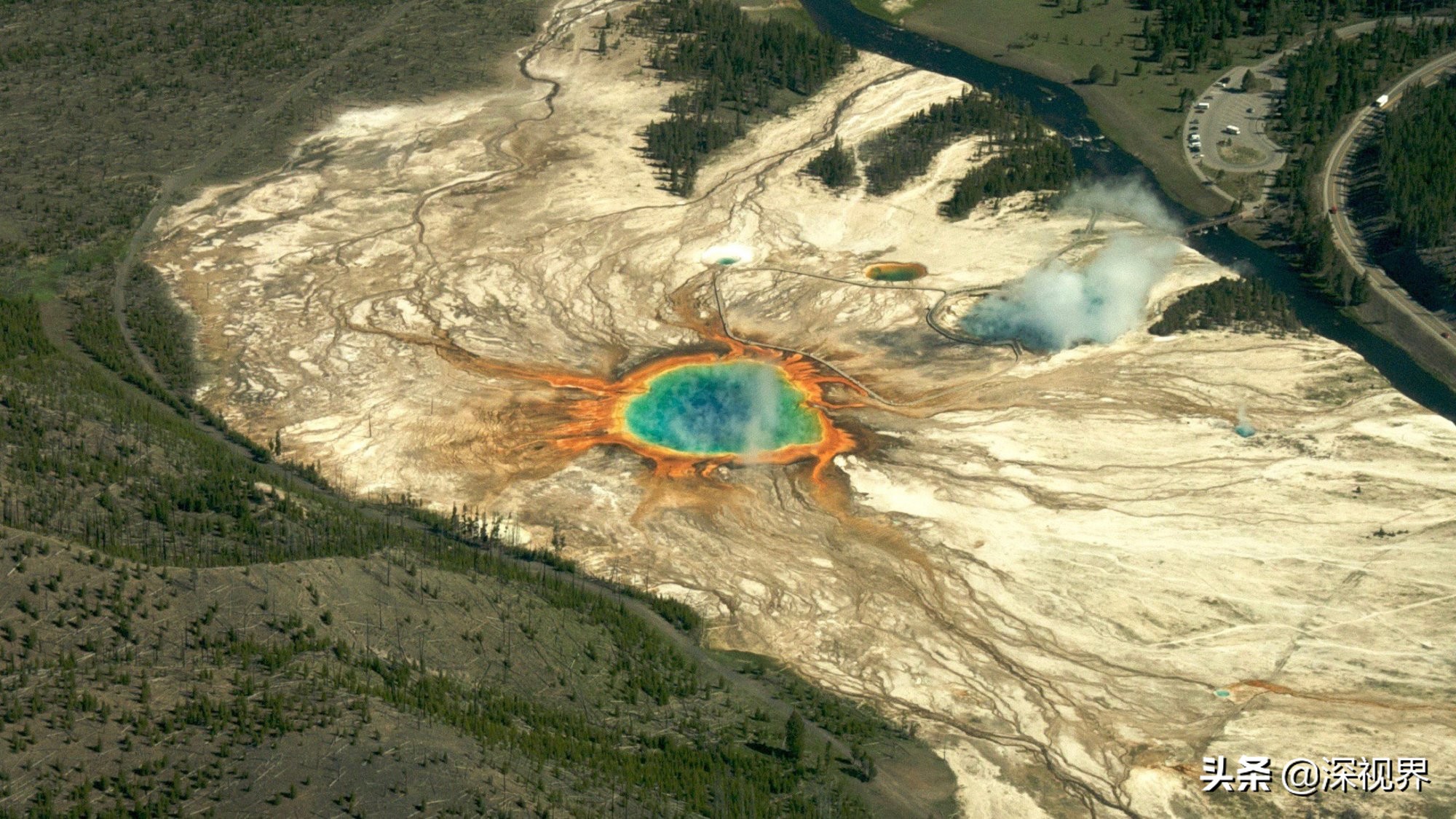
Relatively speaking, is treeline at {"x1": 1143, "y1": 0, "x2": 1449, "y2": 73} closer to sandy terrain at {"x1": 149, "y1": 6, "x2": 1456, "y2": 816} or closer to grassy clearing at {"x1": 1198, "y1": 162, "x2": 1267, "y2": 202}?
grassy clearing at {"x1": 1198, "y1": 162, "x2": 1267, "y2": 202}

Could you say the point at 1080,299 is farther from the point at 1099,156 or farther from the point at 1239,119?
the point at 1239,119

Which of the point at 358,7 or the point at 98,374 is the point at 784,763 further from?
the point at 358,7

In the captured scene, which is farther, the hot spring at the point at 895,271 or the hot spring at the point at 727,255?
the hot spring at the point at 727,255

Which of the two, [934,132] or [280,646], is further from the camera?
[934,132]

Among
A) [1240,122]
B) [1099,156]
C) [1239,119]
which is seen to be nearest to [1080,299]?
[1099,156]

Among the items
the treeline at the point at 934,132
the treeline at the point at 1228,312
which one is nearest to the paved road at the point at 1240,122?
the treeline at the point at 934,132

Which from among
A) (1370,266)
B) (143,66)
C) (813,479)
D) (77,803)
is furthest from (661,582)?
(143,66)

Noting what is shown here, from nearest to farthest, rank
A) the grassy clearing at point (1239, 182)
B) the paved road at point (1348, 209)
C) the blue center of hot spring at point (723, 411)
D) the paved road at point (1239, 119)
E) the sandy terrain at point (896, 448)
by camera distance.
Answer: the sandy terrain at point (896, 448) < the blue center of hot spring at point (723, 411) < the paved road at point (1348, 209) < the grassy clearing at point (1239, 182) < the paved road at point (1239, 119)

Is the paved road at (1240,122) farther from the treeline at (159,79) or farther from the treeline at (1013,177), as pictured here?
the treeline at (159,79)

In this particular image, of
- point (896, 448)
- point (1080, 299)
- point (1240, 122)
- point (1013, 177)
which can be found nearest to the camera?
point (896, 448)
